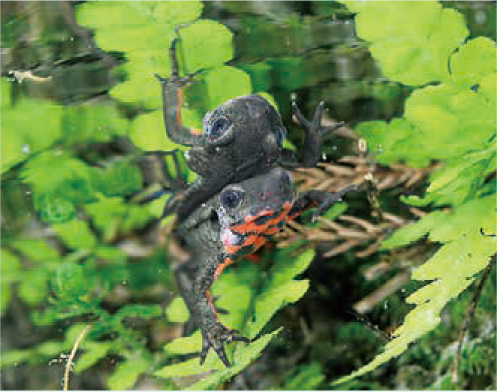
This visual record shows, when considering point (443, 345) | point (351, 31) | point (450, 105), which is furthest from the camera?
point (443, 345)

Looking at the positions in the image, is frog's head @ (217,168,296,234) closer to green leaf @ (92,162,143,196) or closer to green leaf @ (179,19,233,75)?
green leaf @ (179,19,233,75)

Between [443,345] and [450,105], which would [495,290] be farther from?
[450,105]

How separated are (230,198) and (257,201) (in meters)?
0.04

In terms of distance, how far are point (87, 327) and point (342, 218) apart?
43 centimetres

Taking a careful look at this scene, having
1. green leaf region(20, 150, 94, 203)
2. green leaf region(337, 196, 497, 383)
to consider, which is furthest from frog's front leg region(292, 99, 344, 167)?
green leaf region(20, 150, 94, 203)

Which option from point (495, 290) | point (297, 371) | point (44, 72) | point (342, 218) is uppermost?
point (44, 72)

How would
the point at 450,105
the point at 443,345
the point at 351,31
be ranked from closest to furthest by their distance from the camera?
the point at 450,105 → the point at 351,31 → the point at 443,345

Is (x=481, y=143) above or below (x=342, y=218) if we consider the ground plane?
above

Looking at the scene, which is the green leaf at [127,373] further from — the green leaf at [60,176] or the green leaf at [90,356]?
the green leaf at [60,176]

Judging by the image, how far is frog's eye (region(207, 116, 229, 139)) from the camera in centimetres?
62

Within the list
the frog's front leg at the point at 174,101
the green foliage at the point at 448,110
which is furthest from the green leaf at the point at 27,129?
the green foliage at the point at 448,110

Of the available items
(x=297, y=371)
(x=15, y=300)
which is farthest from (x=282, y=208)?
(x=15, y=300)

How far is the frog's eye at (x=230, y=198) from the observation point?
63 cm

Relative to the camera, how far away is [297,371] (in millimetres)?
848
